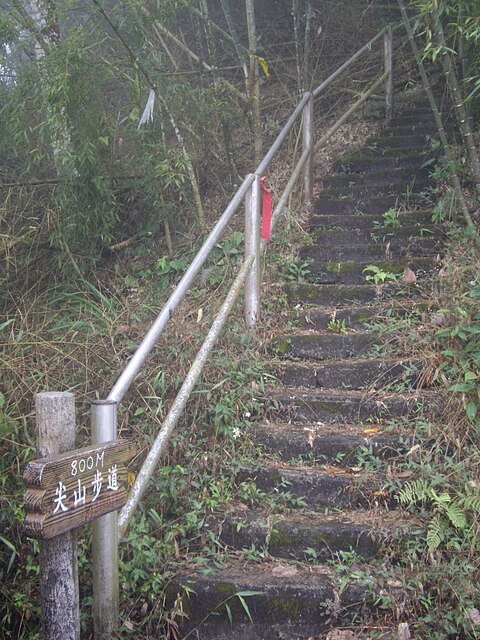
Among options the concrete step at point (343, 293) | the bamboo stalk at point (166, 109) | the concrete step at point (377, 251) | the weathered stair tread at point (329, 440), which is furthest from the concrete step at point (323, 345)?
the bamboo stalk at point (166, 109)

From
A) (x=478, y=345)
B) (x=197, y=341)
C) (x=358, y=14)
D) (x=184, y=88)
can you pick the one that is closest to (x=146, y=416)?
(x=197, y=341)

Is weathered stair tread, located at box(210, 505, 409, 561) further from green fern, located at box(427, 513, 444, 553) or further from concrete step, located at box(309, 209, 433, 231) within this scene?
concrete step, located at box(309, 209, 433, 231)

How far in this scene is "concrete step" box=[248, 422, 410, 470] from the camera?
2980mm

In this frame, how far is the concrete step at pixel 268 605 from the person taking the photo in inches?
93.0

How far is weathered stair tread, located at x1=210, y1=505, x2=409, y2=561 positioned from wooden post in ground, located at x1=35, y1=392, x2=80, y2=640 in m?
0.89

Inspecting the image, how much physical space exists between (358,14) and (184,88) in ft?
12.6

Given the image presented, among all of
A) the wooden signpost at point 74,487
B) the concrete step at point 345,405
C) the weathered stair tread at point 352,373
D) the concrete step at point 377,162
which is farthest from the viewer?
the concrete step at point 377,162

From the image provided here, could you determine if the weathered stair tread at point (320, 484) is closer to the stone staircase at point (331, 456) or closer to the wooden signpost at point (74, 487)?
the stone staircase at point (331, 456)

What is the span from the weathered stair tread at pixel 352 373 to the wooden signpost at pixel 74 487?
1.58 metres

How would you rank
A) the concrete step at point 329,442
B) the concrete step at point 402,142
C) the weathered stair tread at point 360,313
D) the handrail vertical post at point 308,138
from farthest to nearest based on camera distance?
the concrete step at point 402,142 → the handrail vertical post at point 308,138 → the weathered stair tread at point 360,313 → the concrete step at point 329,442

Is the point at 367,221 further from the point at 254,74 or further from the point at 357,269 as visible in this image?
the point at 254,74

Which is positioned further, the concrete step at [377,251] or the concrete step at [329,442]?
the concrete step at [377,251]

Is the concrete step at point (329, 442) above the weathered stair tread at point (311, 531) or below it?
above

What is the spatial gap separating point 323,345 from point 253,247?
0.77 meters
